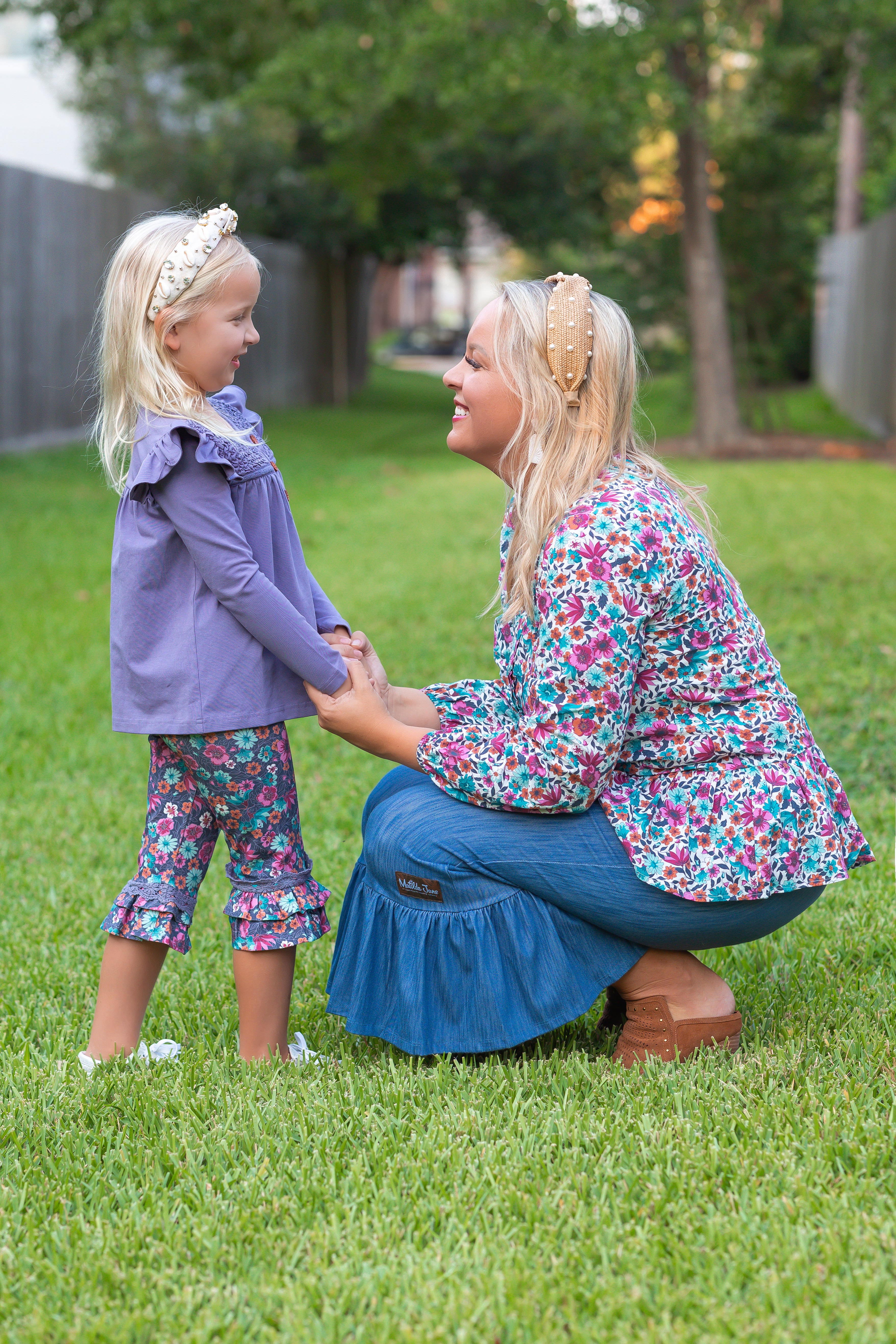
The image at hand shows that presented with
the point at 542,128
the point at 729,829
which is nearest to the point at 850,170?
the point at 542,128

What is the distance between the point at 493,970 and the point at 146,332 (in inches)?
52.1

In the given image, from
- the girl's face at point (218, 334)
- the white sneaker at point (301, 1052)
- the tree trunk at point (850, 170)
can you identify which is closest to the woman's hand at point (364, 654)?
the girl's face at point (218, 334)

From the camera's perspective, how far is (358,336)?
2552 centimetres

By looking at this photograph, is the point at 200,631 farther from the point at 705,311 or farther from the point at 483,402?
the point at 705,311

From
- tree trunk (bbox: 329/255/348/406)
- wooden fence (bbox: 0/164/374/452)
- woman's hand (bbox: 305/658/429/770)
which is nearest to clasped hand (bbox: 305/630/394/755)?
woman's hand (bbox: 305/658/429/770)

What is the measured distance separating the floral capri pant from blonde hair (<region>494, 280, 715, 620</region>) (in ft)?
1.90

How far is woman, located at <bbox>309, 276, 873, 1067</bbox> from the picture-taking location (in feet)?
7.43

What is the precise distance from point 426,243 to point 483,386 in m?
22.4

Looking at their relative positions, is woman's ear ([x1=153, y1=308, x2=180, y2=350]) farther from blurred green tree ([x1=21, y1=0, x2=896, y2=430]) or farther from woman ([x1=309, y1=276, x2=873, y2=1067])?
blurred green tree ([x1=21, y1=0, x2=896, y2=430])

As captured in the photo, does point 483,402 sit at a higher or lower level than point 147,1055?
higher

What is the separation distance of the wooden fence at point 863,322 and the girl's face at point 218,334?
13.8 m

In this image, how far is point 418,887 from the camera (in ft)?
7.96

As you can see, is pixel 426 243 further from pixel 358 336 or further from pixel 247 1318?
pixel 247 1318

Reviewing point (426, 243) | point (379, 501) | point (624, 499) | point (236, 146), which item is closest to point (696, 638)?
point (624, 499)
